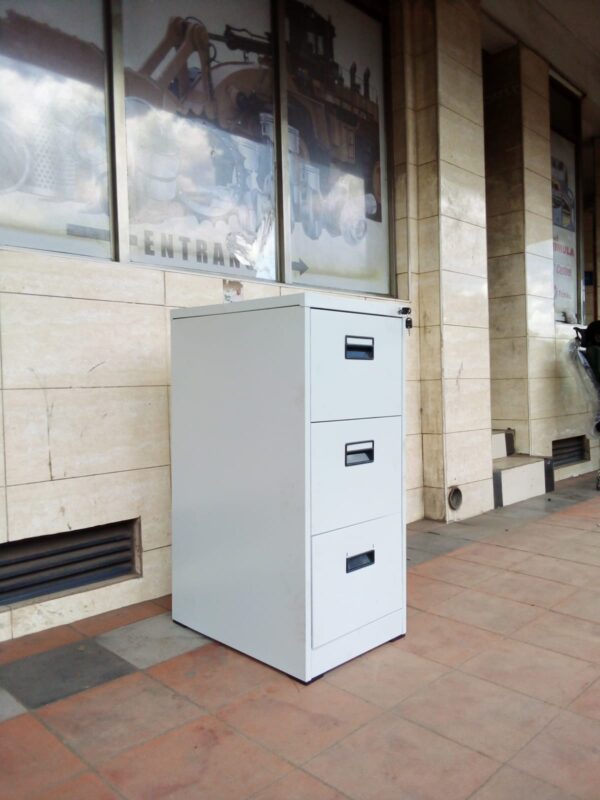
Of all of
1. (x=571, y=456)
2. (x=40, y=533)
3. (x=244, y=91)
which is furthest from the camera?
(x=571, y=456)

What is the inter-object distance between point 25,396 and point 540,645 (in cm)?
247

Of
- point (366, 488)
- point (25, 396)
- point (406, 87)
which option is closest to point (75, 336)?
point (25, 396)

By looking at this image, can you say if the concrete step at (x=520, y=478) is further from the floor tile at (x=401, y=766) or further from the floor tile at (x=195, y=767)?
the floor tile at (x=195, y=767)

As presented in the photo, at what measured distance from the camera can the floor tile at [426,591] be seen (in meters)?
3.13

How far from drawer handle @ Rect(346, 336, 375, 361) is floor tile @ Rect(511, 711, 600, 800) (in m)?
1.45

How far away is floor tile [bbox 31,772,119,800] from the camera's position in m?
1.69

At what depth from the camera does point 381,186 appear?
4.82 m

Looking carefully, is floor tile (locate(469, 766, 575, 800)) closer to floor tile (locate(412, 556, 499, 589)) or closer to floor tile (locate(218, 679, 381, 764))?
floor tile (locate(218, 679, 381, 764))

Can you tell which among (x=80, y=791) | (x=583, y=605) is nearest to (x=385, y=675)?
(x=80, y=791)

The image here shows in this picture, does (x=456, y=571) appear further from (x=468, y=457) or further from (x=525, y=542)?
(x=468, y=457)

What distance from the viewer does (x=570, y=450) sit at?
683cm

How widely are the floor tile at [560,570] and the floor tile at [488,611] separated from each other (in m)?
0.48

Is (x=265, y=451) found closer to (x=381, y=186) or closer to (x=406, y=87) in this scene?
(x=381, y=186)

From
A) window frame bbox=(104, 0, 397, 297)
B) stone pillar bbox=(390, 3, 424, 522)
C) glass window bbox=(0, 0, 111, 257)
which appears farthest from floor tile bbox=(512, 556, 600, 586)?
glass window bbox=(0, 0, 111, 257)
